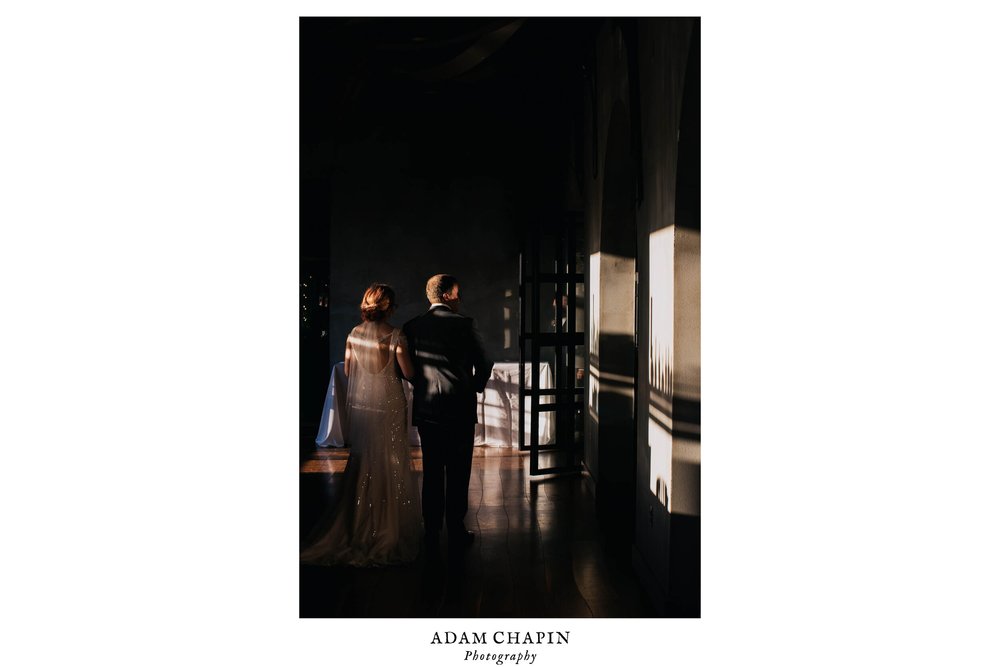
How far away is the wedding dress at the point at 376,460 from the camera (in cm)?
490

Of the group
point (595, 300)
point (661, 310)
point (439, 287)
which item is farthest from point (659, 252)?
point (595, 300)

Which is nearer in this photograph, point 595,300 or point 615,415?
point 615,415

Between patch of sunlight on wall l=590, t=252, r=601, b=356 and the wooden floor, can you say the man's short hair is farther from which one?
patch of sunlight on wall l=590, t=252, r=601, b=356

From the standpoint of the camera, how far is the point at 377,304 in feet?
16.0

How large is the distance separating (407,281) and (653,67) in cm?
747

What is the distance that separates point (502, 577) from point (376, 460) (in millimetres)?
1072

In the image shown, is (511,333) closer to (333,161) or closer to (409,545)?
(333,161)

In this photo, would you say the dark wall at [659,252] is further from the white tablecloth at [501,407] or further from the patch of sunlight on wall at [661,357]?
the white tablecloth at [501,407]

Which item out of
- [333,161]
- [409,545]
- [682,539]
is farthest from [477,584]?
[333,161]

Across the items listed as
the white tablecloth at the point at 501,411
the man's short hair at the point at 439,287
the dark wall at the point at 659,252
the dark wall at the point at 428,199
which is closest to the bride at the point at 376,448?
the man's short hair at the point at 439,287

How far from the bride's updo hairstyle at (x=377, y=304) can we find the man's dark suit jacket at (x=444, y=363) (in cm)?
16

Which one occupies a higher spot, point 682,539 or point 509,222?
point 509,222

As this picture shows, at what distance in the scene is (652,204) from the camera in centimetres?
405

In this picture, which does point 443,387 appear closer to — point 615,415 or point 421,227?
point 615,415
